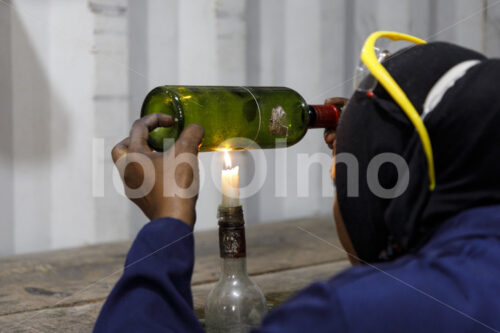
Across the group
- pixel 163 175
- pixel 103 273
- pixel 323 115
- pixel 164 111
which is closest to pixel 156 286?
pixel 163 175

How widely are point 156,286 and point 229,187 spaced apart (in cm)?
28

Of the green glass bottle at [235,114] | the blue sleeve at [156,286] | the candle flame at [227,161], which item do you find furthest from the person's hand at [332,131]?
the blue sleeve at [156,286]

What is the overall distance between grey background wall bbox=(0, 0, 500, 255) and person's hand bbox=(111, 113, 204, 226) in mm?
1141

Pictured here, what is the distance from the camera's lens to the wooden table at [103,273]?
3.61ft

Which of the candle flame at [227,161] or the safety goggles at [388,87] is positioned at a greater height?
the safety goggles at [388,87]

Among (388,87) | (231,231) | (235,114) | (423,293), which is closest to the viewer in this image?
(423,293)

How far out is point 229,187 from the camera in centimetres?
91

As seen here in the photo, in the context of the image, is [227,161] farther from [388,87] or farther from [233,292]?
[388,87]

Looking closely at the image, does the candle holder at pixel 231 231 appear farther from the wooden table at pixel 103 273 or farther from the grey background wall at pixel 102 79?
the grey background wall at pixel 102 79

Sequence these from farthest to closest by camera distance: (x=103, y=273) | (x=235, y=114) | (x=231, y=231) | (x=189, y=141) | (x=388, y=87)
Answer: (x=103, y=273), (x=235, y=114), (x=231, y=231), (x=189, y=141), (x=388, y=87)

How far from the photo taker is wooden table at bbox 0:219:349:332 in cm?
110

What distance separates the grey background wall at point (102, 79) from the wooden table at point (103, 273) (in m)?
0.16

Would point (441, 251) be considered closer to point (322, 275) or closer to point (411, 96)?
point (411, 96)

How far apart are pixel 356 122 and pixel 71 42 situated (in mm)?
1373
